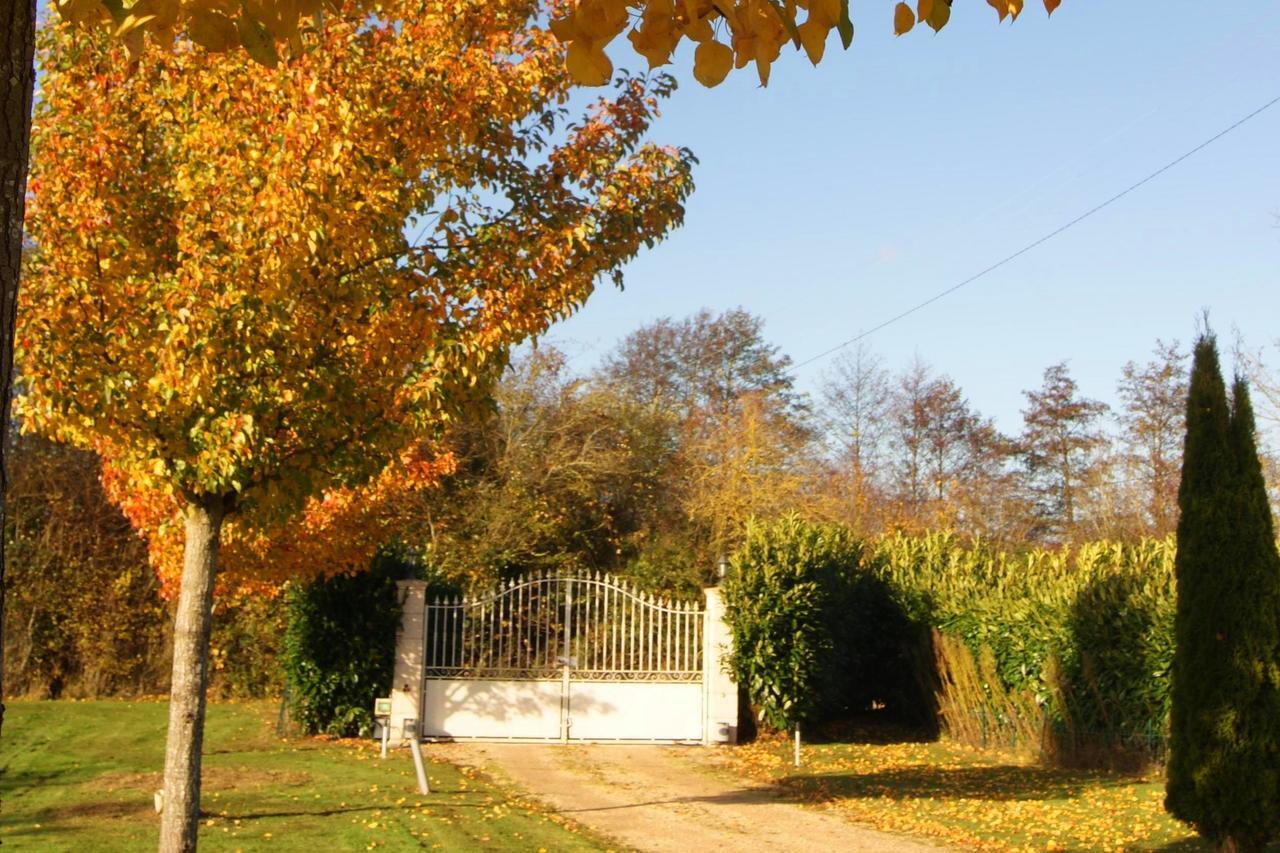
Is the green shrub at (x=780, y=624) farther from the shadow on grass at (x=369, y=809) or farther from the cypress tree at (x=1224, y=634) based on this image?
the cypress tree at (x=1224, y=634)

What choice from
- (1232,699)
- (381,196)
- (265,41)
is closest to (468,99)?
(381,196)

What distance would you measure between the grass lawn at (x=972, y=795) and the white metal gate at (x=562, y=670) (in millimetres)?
1222

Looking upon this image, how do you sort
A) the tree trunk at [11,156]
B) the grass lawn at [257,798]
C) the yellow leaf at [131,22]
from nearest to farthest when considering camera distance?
the tree trunk at [11,156]
the yellow leaf at [131,22]
the grass lawn at [257,798]

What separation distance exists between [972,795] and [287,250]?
8464 millimetres

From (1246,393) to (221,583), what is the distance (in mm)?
9018

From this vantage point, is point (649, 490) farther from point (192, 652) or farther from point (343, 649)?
point (192, 652)

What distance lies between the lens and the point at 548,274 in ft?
25.8

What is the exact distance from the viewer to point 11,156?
2.54 metres

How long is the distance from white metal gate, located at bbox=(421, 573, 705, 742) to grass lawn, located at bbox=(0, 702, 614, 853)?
95 cm

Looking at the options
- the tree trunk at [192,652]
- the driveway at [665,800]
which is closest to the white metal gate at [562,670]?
the driveway at [665,800]

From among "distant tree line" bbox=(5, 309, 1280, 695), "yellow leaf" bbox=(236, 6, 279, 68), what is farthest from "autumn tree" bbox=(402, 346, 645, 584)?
"yellow leaf" bbox=(236, 6, 279, 68)

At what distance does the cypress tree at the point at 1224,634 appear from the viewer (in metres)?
8.65

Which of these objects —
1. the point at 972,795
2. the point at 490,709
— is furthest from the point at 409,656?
the point at 972,795

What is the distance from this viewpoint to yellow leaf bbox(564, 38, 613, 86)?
3096 mm
